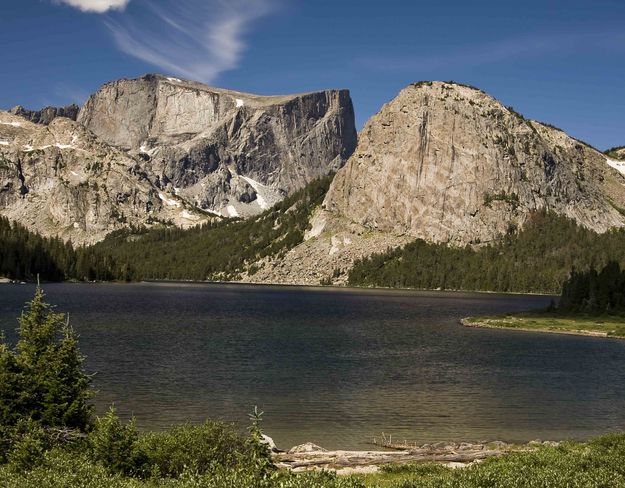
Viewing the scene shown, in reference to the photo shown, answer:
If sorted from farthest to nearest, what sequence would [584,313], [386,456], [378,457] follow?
[584,313], [386,456], [378,457]

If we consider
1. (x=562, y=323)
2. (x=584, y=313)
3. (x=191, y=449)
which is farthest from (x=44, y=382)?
(x=584, y=313)

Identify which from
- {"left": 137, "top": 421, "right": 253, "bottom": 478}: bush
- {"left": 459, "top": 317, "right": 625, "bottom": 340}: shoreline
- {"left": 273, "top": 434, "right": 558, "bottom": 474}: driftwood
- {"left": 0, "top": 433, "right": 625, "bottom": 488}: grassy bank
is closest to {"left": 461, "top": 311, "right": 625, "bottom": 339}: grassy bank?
{"left": 459, "top": 317, "right": 625, "bottom": 340}: shoreline

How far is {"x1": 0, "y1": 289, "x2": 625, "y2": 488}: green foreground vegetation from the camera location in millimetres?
22438

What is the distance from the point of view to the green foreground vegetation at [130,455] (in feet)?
73.6

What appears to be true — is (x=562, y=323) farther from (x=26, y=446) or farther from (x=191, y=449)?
(x=26, y=446)

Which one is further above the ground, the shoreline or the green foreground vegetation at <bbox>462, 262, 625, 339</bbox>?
the green foreground vegetation at <bbox>462, 262, 625, 339</bbox>

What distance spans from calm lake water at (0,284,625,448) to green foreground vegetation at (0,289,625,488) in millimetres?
14453

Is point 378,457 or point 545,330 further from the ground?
point 545,330

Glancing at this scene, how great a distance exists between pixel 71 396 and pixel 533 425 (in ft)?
128

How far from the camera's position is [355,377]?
74.5 m

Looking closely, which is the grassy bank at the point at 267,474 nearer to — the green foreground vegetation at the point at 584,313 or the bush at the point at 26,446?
the bush at the point at 26,446

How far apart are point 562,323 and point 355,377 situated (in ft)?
297

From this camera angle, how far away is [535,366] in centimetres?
8831

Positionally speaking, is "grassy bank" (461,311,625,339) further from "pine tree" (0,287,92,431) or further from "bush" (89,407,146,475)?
"bush" (89,407,146,475)
